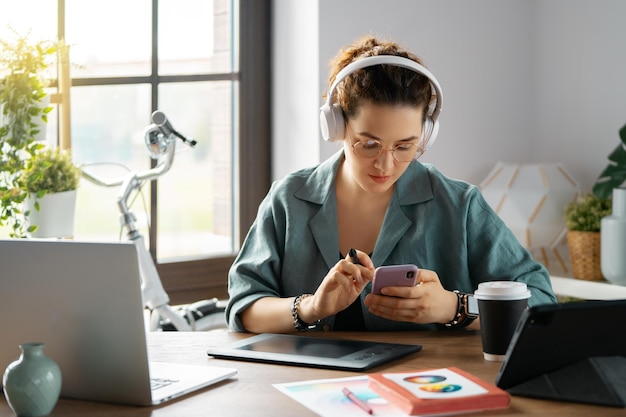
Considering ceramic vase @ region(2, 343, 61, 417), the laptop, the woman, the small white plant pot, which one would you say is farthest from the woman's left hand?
the small white plant pot

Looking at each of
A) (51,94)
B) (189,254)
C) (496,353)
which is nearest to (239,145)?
(189,254)

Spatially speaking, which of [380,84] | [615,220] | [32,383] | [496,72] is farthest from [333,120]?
[496,72]

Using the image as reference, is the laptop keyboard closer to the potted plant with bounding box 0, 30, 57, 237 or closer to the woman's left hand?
the woman's left hand

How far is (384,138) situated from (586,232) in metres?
1.49

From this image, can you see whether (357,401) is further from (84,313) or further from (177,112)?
(177,112)

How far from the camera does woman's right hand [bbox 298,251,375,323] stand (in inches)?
70.4

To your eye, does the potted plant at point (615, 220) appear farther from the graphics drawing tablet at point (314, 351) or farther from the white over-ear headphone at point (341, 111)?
the graphics drawing tablet at point (314, 351)

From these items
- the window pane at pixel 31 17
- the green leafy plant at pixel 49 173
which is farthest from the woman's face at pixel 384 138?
the window pane at pixel 31 17

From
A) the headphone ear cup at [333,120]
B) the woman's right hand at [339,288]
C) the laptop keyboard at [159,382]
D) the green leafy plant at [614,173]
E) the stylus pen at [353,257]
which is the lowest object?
the laptop keyboard at [159,382]

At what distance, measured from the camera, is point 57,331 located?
148 cm

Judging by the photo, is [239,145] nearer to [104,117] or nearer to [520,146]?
[104,117]

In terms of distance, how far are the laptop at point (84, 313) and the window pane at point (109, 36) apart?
1.66 metres

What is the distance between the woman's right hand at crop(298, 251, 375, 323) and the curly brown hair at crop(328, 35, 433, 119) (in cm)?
40

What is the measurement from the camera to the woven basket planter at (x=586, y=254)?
3.25 meters
